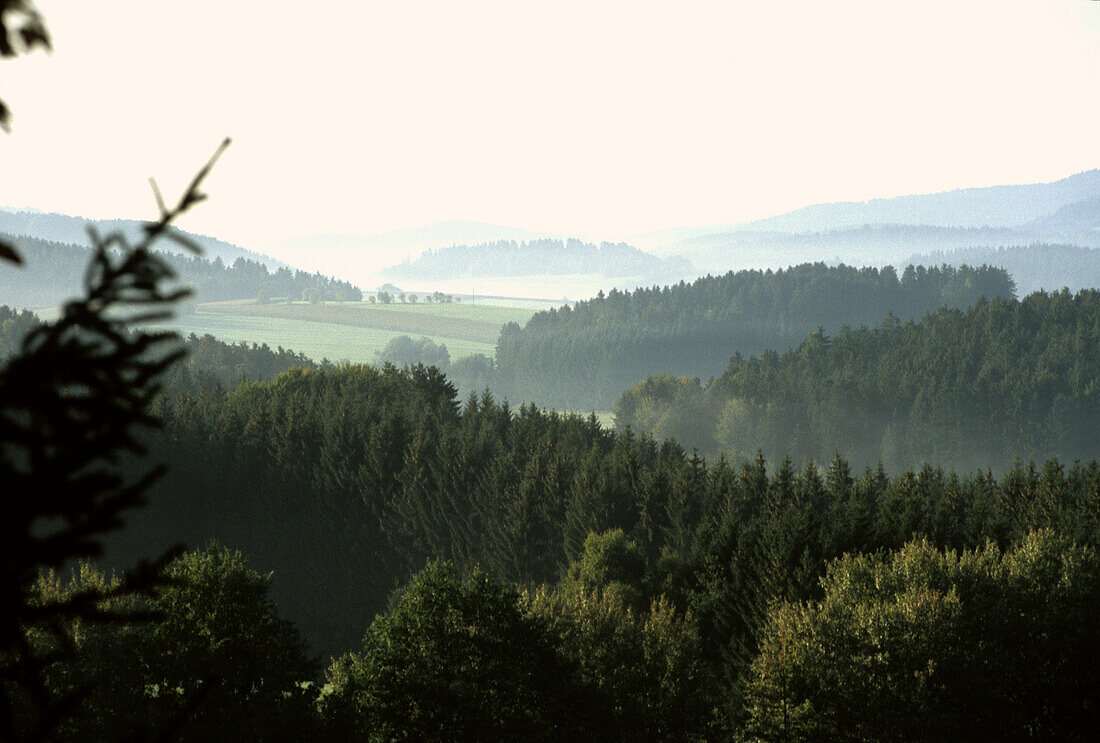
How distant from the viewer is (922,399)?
16650cm

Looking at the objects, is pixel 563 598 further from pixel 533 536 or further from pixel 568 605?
pixel 533 536

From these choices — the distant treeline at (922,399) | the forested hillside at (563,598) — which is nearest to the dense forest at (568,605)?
the forested hillside at (563,598)

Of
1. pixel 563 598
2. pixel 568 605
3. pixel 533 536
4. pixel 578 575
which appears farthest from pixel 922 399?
pixel 568 605

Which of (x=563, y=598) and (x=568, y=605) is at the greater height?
(x=568, y=605)

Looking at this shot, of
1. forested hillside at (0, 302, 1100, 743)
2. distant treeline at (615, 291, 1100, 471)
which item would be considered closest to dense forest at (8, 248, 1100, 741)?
forested hillside at (0, 302, 1100, 743)

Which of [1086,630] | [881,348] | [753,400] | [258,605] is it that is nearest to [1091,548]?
[1086,630]

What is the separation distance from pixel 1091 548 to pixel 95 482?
173ft

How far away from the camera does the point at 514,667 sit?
32.3 m

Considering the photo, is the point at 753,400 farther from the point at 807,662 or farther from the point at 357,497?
the point at 807,662

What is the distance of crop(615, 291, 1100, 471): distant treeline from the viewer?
529ft

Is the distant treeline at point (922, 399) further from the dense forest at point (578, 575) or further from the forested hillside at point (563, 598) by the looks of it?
the forested hillside at point (563, 598)

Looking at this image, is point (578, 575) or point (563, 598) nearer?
point (563, 598)

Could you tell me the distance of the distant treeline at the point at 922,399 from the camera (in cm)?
16138

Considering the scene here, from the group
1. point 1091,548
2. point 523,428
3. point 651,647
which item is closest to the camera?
point 651,647
